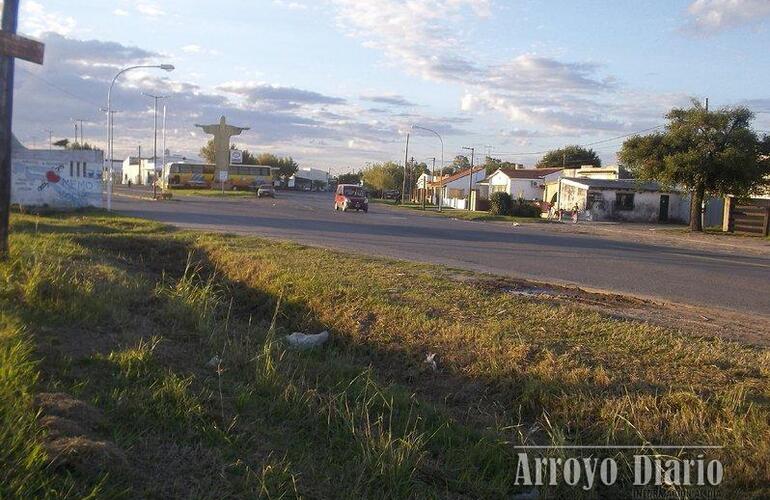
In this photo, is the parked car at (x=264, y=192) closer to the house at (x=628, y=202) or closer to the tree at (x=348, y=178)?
the house at (x=628, y=202)

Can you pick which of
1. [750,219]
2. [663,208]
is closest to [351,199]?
[750,219]

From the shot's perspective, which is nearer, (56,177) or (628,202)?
(56,177)

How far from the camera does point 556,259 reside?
17844 millimetres

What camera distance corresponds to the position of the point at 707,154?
1487 inches

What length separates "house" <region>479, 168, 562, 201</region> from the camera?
241 ft

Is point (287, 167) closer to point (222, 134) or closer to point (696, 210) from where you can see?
point (222, 134)

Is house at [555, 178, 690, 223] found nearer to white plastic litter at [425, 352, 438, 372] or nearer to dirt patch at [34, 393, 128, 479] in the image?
white plastic litter at [425, 352, 438, 372]

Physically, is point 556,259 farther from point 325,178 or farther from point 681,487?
point 325,178

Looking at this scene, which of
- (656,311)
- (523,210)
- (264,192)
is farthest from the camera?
(264,192)

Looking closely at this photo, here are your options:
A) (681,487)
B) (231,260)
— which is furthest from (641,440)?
(231,260)

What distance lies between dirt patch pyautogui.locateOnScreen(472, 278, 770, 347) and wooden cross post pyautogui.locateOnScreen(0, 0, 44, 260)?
7669mm

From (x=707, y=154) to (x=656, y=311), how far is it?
103ft

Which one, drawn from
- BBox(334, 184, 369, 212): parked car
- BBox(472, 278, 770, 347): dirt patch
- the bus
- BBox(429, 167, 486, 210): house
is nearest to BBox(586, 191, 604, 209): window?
BBox(334, 184, 369, 212): parked car

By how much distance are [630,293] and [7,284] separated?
375 inches
